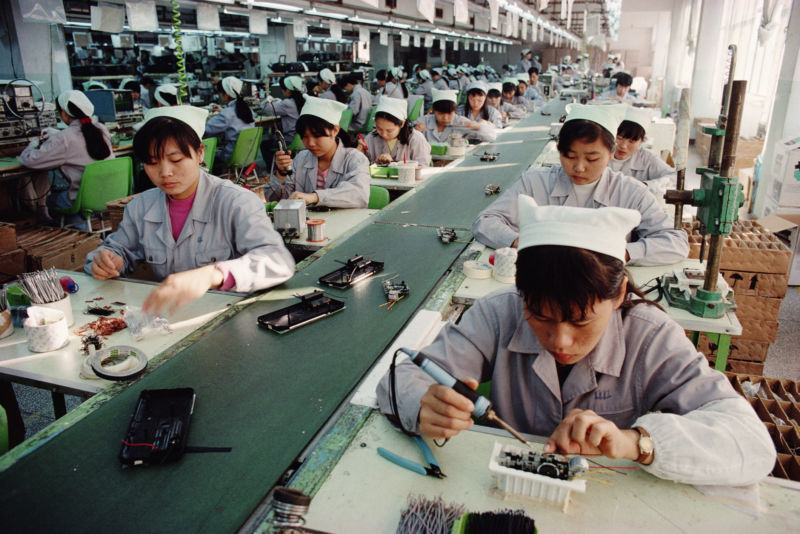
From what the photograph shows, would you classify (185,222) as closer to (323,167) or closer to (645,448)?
(323,167)

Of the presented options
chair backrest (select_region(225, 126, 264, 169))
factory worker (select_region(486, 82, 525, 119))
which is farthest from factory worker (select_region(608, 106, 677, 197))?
factory worker (select_region(486, 82, 525, 119))

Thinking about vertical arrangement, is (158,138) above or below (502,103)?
below

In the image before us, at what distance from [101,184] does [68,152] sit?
748mm

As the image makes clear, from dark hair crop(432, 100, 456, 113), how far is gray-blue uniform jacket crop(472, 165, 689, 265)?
125 inches

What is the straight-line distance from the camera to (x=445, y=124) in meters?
5.78

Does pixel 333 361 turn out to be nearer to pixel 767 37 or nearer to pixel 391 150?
pixel 391 150

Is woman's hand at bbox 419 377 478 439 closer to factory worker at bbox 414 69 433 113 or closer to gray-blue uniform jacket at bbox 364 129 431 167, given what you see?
gray-blue uniform jacket at bbox 364 129 431 167

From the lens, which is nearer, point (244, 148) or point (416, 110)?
point (244, 148)

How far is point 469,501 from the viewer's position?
0.98 metres

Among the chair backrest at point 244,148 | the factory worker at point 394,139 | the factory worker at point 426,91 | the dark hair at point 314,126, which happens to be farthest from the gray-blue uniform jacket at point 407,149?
the factory worker at point 426,91

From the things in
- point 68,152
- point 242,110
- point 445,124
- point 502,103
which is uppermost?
point 502,103

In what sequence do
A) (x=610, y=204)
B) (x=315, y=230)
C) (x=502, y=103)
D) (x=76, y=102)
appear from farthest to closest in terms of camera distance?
(x=502, y=103) < (x=76, y=102) < (x=315, y=230) < (x=610, y=204)

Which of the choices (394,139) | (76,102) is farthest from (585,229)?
(76,102)

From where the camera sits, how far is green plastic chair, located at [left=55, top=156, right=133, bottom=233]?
4.16 metres
